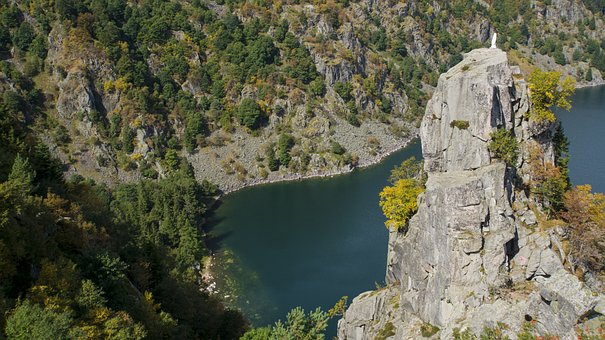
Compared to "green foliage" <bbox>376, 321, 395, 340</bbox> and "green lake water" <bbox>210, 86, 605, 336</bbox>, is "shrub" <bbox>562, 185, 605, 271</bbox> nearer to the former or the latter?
"green foliage" <bbox>376, 321, 395, 340</bbox>

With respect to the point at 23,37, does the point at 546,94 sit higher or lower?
lower

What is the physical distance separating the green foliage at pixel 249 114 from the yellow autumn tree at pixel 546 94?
85251 millimetres

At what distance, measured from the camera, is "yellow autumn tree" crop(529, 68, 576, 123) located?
3755cm

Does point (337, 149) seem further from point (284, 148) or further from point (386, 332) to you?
point (386, 332)

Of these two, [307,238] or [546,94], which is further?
[307,238]

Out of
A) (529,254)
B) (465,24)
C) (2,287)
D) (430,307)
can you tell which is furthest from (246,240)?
(465,24)

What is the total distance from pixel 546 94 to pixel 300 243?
49361 millimetres

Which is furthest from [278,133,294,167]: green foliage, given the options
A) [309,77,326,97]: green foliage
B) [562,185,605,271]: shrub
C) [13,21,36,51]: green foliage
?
[562,185,605,271]: shrub

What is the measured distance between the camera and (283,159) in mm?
111500

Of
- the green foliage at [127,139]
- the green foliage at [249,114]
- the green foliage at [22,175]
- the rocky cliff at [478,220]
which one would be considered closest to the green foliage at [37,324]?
the green foliage at [22,175]

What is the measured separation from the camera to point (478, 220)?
1414 inches

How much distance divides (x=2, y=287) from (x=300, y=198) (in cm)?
7663

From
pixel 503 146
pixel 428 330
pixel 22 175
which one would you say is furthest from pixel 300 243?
pixel 22 175

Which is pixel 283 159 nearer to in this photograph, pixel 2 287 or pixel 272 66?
pixel 272 66
